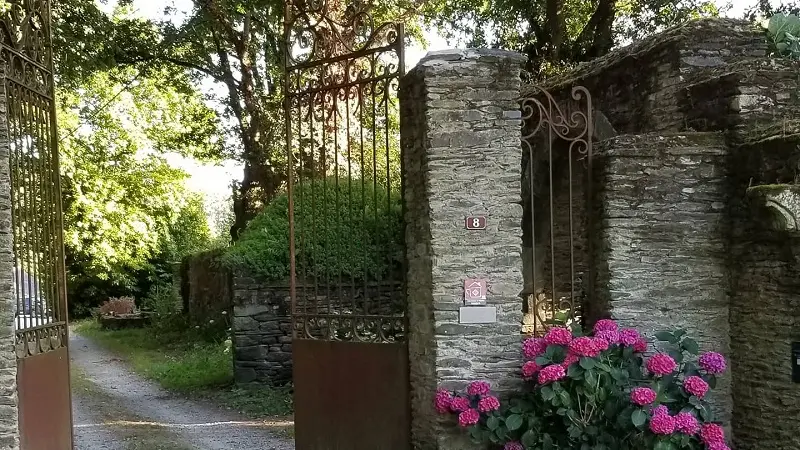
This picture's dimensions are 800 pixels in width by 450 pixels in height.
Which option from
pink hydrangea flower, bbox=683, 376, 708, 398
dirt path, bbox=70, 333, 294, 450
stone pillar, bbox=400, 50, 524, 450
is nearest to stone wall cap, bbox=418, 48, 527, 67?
stone pillar, bbox=400, 50, 524, 450

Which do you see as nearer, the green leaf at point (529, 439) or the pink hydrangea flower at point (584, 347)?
the pink hydrangea flower at point (584, 347)

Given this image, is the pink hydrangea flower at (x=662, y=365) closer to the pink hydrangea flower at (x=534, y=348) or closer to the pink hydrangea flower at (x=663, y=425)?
the pink hydrangea flower at (x=663, y=425)

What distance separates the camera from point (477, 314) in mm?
5008

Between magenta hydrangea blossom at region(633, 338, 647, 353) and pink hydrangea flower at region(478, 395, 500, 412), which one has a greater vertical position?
magenta hydrangea blossom at region(633, 338, 647, 353)

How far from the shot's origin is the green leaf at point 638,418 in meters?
4.35

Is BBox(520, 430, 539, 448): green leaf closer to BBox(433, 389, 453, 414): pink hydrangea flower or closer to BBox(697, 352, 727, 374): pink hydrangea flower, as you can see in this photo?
BBox(433, 389, 453, 414): pink hydrangea flower

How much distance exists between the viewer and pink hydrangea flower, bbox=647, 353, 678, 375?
4.61 meters

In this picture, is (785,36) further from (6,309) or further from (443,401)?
(6,309)

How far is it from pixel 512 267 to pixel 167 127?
1736 centimetres

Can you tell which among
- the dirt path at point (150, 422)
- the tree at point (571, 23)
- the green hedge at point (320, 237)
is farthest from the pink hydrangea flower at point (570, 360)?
the tree at point (571, 23)

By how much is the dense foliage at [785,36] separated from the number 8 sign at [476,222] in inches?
131

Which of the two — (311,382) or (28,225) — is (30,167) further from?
(311,382)

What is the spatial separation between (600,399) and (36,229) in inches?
173

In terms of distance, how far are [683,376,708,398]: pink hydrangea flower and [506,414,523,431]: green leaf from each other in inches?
44.0
